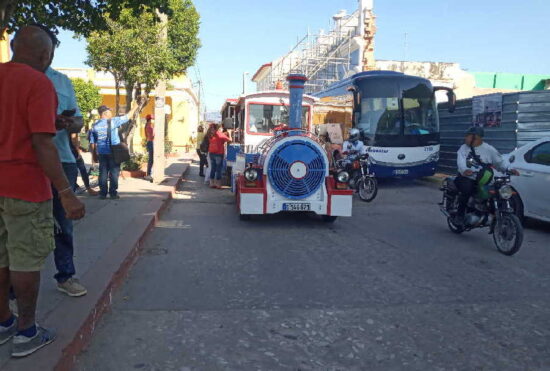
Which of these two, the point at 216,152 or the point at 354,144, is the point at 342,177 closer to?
the point at 354,144

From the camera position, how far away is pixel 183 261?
553cm

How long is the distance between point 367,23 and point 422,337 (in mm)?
27207

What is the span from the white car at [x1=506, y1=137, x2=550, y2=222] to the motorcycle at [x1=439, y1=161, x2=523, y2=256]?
1130 millimetres

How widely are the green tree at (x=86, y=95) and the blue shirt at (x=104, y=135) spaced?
73.9 ft

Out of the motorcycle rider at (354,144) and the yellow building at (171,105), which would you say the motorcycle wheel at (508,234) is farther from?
the yellow building at (171,105)

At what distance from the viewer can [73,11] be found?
7.43 meters

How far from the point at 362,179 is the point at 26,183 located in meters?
8.78

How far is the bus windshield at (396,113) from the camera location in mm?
13188

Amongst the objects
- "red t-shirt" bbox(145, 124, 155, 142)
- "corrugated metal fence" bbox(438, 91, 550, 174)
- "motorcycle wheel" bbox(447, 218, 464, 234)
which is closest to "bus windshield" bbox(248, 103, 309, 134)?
"red t-shirt" bbox(145, 124, 155, 142)

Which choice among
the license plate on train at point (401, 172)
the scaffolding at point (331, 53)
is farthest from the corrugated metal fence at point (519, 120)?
the scaffolding at point (331, 53)

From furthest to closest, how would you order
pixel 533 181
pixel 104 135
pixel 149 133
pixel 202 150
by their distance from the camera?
pixel 202 150, pixel 149 133, pixel 104 135, pixel 533 181

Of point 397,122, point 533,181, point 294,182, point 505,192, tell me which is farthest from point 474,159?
point 397,122

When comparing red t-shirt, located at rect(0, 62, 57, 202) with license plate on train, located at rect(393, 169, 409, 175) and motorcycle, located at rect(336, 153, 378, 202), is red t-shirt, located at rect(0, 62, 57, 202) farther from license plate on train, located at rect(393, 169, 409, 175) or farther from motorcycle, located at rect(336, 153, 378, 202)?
license plate on train, located at rect(393, 169, 409, 175)

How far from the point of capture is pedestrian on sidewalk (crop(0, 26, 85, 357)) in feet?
8.64
